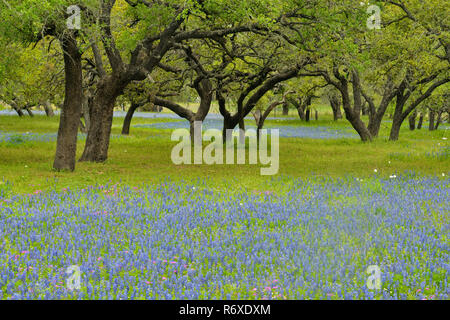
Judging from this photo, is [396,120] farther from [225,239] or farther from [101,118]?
[225,239]

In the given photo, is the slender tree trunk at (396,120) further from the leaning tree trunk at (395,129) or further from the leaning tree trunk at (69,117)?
the leaning tree trunk at (69,117)

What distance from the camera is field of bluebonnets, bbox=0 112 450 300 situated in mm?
6137

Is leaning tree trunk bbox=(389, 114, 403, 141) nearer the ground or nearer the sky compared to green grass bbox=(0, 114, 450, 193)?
nearer the sky

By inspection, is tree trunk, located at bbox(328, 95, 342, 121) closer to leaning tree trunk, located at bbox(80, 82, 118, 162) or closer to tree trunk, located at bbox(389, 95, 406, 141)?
tree trunk, located at bbox(389, 95, 406, 141)

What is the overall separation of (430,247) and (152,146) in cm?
2366

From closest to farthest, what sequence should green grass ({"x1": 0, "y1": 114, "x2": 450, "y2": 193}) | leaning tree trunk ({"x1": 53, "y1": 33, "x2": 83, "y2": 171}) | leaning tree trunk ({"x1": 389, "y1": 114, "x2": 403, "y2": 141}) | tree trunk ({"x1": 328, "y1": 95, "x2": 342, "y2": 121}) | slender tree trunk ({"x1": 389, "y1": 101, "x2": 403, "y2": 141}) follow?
green grass ({"x1": 0, "y1": 114, "x2": 450, "y2": 193})
leaning tree trunk ({"x1": 53, "y1": 33, "x2": 83, "y2": 171})
slender tree trunk ({"x1": 389, "y1": 101, "x2": 403, "y2": 141})
leaning tree trunk ({"x1": 389, "y1": 114, "x2": 403, "y2": 141})
tree trunk ({"x1": 328, "y1": 95, "x2": 342, "y2": 121})

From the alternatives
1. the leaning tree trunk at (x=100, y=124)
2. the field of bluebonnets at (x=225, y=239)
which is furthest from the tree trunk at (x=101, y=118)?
the field of bluebonnets at (x=225, y=239)

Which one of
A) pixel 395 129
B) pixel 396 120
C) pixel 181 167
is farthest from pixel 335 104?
pixel 181 167

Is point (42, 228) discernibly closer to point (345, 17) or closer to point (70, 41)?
point (70, 41)

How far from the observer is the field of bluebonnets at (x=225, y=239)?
614 cm

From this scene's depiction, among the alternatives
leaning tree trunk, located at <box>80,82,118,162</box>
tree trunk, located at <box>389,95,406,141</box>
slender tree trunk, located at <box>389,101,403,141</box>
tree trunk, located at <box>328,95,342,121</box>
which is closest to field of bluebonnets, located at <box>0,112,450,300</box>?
leaning tree trunk, located at <box>80,82,118,162</box>

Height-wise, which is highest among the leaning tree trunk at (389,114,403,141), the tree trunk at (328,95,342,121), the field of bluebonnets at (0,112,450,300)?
the tree trunk at (328,95,342,121)

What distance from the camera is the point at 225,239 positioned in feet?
26.8
